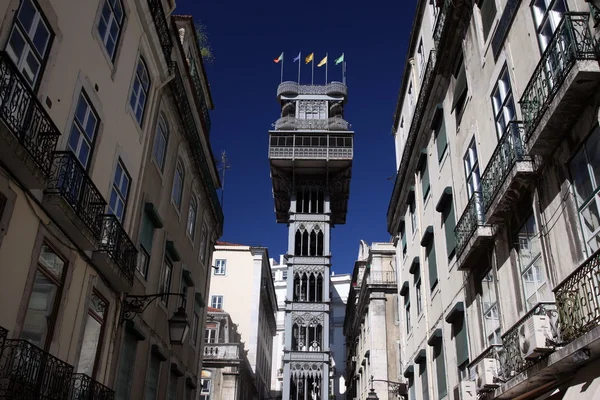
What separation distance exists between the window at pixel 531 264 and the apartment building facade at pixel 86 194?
7.25 m

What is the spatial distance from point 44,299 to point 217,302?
117ft

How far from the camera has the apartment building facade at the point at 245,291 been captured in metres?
43.1

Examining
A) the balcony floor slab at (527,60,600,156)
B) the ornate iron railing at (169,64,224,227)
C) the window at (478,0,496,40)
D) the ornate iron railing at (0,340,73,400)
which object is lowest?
the ornate iron railing at (0,340,73,400)

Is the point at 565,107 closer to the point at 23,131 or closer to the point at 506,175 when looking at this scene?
the point at 506,175

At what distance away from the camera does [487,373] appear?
10.2 m

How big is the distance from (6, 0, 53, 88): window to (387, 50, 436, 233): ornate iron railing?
10612 millimetres

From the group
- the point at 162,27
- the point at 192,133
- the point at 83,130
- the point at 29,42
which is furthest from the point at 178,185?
the point at 29,42

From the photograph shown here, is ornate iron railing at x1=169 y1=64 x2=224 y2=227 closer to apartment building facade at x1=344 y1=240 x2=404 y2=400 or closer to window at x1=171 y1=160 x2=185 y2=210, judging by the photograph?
window at x1=171 y1=160 x2=185 y2=210

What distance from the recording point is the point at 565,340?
7434 mm

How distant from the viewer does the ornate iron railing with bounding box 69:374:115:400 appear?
30.9ft

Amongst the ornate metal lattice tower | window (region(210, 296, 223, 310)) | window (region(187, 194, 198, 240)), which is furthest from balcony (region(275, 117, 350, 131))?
window (region(187, 194, 198, 240))

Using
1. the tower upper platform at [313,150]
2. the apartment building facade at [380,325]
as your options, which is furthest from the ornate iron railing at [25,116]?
the tower upper platform at [313,150]

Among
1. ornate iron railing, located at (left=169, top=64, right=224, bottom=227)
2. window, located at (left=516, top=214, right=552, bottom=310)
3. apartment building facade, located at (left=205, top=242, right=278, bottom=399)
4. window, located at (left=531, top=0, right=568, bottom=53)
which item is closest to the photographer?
window, located at (left=531, top=0, right=568, bottom=53)

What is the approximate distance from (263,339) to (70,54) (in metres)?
41.5
